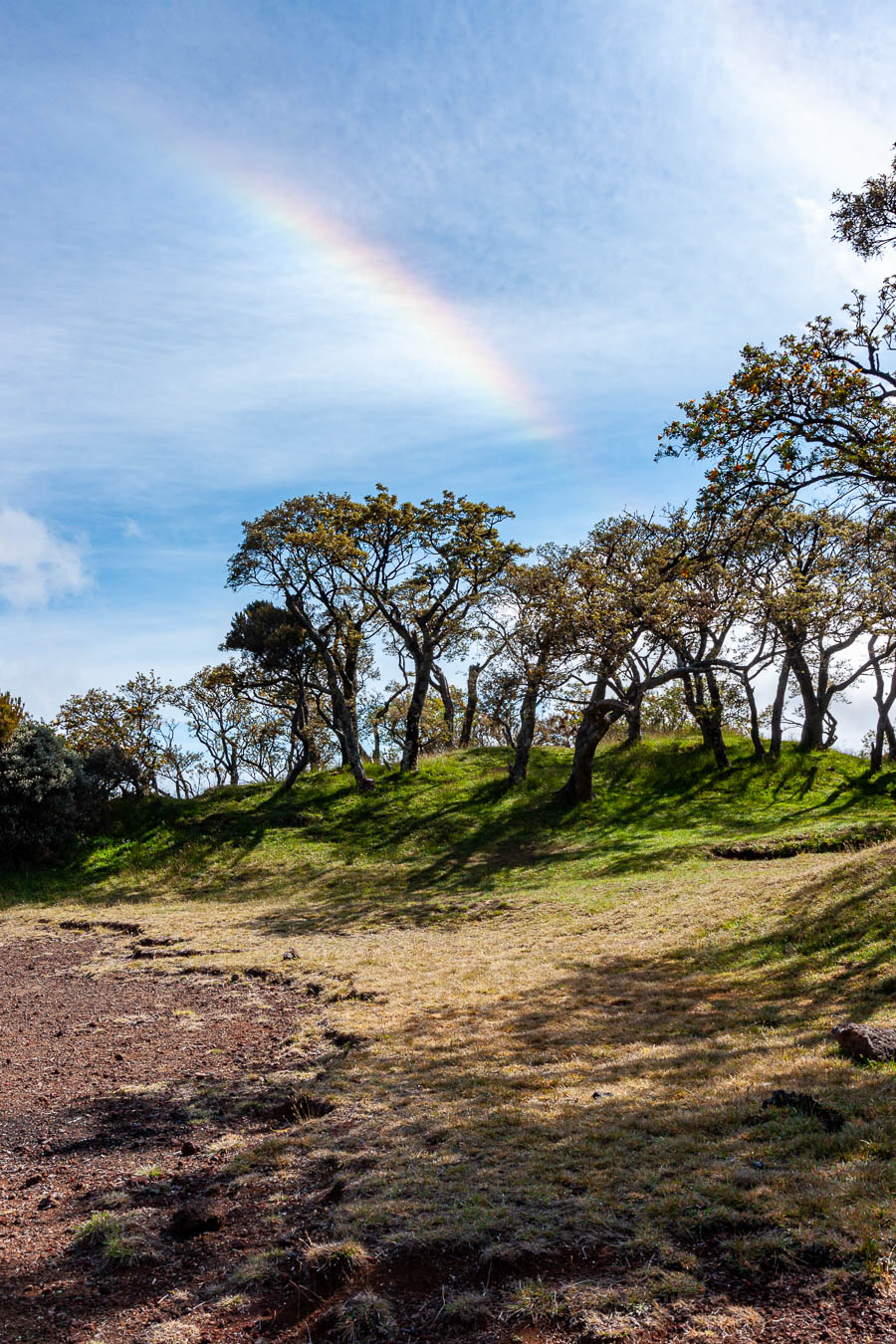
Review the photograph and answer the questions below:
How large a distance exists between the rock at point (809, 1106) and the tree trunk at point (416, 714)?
928 inches

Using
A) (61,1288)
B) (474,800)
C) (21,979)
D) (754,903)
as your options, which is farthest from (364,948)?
(474,800)

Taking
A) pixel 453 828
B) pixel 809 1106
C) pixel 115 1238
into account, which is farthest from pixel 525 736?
pixel 115 1238

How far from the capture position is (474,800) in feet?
85.1

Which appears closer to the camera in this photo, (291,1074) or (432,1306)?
(432,1306)

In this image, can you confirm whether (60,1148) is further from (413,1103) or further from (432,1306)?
(432,1306)

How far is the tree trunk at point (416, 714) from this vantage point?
2898cm

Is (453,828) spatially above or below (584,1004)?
above

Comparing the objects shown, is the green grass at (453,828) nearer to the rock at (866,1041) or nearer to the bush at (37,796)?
the bush at (37,796)

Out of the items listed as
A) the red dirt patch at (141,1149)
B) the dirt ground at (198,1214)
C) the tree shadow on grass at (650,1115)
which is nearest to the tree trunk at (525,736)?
the red dirt patch at (141,1149)

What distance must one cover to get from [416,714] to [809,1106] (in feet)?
79.3

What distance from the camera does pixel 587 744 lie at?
23859 millimetres

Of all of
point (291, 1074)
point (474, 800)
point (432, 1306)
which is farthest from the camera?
point (474, 800)

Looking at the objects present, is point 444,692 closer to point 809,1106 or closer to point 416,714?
point 416,714

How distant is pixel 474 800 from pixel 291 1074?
1882 centimetres
